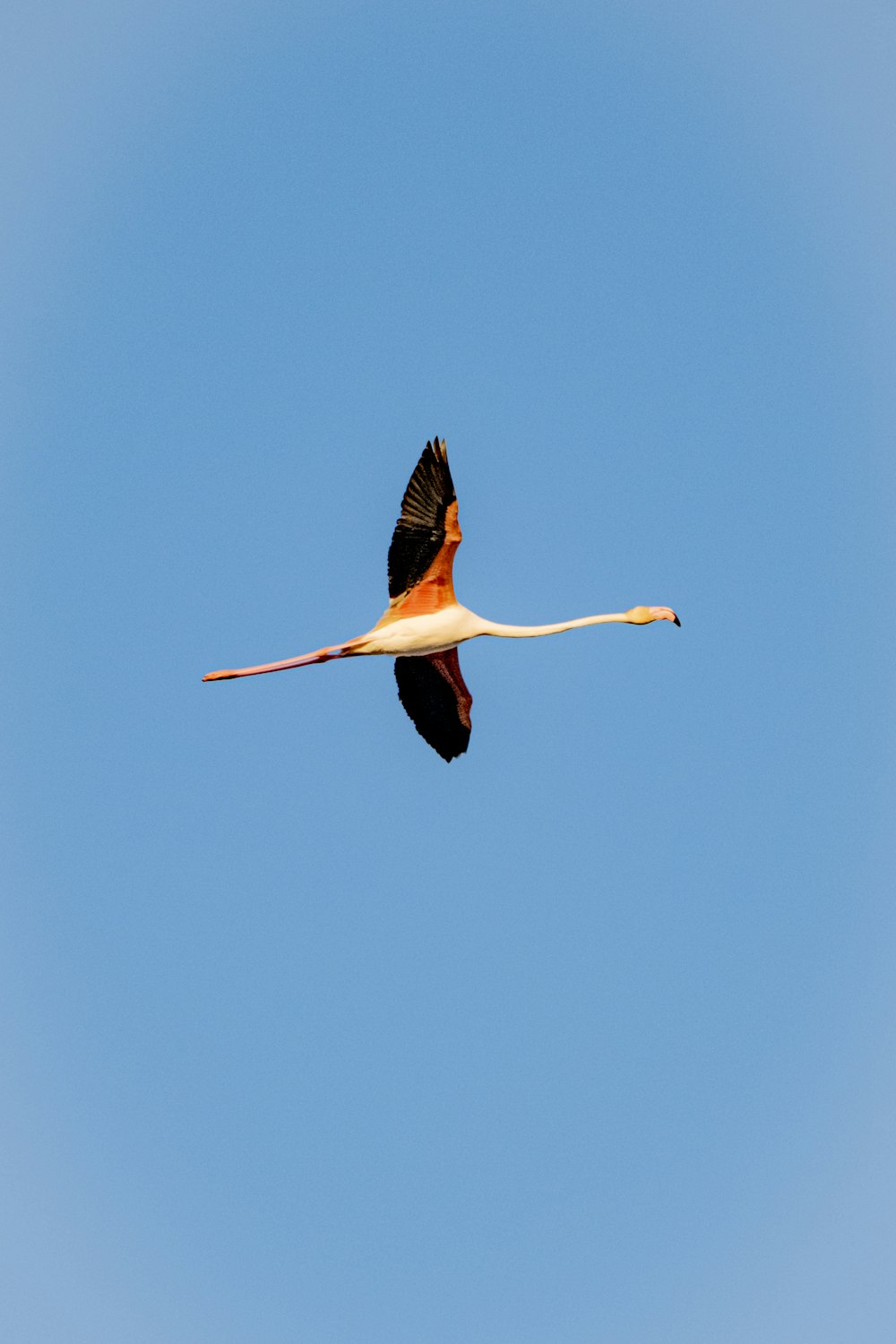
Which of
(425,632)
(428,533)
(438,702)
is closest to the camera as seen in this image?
(428,533)

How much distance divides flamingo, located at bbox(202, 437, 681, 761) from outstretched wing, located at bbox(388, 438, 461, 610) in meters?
→ 0.01

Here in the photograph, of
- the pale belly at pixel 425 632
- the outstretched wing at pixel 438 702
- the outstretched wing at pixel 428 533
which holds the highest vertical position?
the outstretched wing at pixel 428 533

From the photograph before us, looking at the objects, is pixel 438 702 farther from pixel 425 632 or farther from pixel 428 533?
pixel 428 533

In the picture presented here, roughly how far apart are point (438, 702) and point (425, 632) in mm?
2074

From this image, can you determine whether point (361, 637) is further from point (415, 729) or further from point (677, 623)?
point (677, 623)

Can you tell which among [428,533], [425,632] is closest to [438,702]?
[425,632]

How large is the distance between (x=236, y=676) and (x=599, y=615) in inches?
216

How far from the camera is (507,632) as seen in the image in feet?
117

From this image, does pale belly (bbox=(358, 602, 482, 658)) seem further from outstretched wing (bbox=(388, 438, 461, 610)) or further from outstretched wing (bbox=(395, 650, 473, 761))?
outstretched wing (bbox=(395, 650, 473, 761))

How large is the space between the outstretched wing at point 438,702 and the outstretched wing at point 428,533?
1904 millimetres

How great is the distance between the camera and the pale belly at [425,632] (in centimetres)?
3512

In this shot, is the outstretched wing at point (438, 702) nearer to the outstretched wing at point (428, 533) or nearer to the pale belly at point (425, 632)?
the pale belly at point (425, 632)

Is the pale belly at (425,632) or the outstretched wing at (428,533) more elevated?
the outstretched wing at (428,533)

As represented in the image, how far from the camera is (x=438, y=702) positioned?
36.9m
